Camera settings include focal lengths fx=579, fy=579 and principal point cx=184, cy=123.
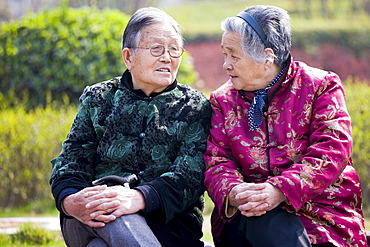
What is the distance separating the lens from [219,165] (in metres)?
2.78

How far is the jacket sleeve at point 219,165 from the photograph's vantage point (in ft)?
8.80

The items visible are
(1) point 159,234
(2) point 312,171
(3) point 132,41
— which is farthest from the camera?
(3) point 132,41

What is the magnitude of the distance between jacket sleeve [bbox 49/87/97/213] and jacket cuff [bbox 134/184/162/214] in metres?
0.32

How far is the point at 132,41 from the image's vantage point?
9.70 feet

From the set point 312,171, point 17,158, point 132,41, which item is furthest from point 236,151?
point 17,158

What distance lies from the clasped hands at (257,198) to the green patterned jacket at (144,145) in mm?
299

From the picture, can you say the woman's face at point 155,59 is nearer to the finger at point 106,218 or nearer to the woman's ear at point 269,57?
the woman's ear at point 269,57

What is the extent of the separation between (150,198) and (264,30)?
38.0 inches

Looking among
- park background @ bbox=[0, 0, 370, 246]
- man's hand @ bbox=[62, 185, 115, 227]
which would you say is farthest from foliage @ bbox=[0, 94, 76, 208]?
man's hand @ bbox=[62, 185, 115, 227]


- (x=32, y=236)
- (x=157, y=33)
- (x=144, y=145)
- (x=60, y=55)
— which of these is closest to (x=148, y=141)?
(x=144, y=145)

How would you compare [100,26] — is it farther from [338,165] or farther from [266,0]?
[266,0]

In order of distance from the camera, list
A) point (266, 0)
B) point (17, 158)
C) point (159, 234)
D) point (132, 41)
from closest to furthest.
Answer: point (159, 234) < point (132, 41) < point (17, 158) < point (266, 0)

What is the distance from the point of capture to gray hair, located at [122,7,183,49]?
9.46ft

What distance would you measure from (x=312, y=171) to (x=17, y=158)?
344cm
